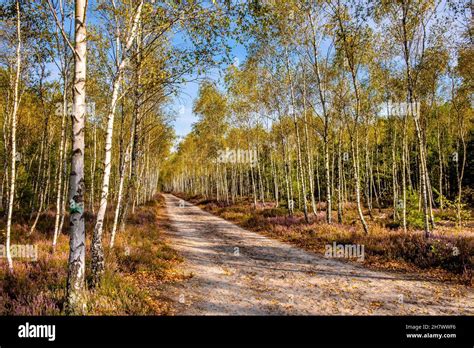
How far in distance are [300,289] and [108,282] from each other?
494cm

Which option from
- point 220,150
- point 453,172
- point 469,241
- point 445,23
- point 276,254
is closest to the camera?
point 469,241

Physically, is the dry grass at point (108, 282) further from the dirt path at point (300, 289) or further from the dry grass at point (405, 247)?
the dry grass at point (405, 247)

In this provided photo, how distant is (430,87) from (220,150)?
22.4 m

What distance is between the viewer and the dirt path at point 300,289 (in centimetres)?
610

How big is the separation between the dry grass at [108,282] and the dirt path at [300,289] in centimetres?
75

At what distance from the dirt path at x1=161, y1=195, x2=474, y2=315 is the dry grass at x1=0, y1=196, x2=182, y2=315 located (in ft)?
2.47

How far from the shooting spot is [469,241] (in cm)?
952

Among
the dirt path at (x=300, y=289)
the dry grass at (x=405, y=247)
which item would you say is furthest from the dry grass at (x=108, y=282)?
the dry grass at (x=405, y=247)

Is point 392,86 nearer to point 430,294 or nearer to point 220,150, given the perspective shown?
point 430,294

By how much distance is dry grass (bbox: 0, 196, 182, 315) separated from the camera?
545cm

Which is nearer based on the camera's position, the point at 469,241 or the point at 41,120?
the point at 469,241

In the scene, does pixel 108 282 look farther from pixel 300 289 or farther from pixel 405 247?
pixel 405 247
